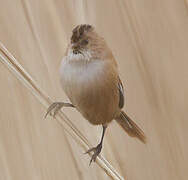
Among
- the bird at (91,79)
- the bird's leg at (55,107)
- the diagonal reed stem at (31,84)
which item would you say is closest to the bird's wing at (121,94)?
the bird at (91,79)

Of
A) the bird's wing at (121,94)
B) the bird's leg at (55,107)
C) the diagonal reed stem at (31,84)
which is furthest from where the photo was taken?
the bird's wing at (121,94)

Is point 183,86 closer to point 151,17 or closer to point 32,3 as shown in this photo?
point 151,17

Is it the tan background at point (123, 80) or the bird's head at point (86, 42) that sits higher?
the bird's head at point (86, 42)

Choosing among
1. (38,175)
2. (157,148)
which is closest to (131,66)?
(157,148)

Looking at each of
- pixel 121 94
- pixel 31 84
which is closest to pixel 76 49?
pixel 31 84

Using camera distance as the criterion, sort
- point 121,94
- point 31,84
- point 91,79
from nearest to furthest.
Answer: point 31,84, point 91,79, point 121,94

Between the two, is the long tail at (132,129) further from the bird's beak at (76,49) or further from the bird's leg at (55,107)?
the bird's beak at (76,49)

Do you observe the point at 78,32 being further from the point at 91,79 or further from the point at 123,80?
the point at 123,80
